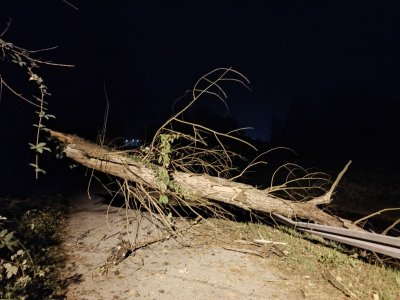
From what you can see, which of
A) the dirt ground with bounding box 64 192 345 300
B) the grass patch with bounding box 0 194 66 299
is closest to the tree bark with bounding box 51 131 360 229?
the dirt ground with bounding box 64 192 345 300

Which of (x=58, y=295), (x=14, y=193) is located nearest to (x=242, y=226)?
(x=58, y=295)

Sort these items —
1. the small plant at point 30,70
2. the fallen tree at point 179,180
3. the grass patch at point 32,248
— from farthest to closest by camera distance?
the fallen tree at point 179,180
the grass patch at point 32,248
the small plant at point 30,70

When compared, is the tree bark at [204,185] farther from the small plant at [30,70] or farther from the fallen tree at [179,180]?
the small plant at [30,70]

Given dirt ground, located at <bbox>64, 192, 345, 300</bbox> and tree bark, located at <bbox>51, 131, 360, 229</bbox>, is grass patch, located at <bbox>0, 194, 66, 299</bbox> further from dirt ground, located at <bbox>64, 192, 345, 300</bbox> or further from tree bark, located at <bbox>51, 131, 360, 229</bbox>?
tree bark, located at <bbox>51, 131, 360, 229</bbox>

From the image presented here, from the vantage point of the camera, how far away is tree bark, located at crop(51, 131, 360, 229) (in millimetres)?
5035

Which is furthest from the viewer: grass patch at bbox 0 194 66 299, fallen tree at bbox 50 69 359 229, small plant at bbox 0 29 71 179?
fallen tree at bbox 50 69 359 229

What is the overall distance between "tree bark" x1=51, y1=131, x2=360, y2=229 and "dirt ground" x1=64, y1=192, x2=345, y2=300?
722mm

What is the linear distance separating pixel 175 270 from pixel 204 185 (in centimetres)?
144

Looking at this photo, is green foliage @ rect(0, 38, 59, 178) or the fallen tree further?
the fallen tree

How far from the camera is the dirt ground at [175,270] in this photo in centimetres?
384

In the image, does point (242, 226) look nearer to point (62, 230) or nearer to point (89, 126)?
point (62, 230)

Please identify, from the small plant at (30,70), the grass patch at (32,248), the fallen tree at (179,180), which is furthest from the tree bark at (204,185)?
the small plant at (30,70)

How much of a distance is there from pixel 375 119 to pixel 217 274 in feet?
156

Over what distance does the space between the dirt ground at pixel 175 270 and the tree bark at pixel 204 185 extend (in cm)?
72
